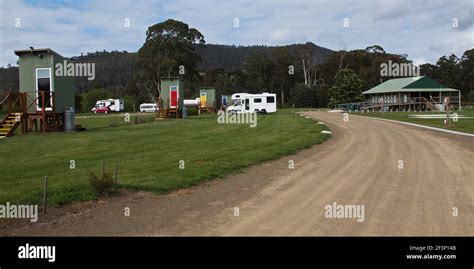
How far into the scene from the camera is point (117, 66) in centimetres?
15438

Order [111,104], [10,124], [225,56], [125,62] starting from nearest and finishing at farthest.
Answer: [10,124] → [111,104] → [125,62] → [225,56]

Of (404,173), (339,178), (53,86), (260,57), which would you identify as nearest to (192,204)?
(339,178)

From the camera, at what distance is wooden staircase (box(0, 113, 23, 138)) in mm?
24062

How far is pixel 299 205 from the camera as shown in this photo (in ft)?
28.0

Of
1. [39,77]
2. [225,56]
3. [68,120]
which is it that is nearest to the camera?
[39,77]

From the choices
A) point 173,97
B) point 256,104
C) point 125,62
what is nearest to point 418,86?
point 256,104

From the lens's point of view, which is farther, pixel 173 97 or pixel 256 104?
pixel 256 104

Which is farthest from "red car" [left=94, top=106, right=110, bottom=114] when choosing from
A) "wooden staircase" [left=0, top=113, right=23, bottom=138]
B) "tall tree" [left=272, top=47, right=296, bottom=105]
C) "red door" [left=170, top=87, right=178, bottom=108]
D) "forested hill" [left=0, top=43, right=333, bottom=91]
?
"wooden staircase" [left=0, top=113, right=23, bottom=138]

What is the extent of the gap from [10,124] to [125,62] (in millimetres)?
132762

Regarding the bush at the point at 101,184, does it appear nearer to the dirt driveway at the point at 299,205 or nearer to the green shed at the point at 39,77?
the dirt driveway at the point at 299,205
